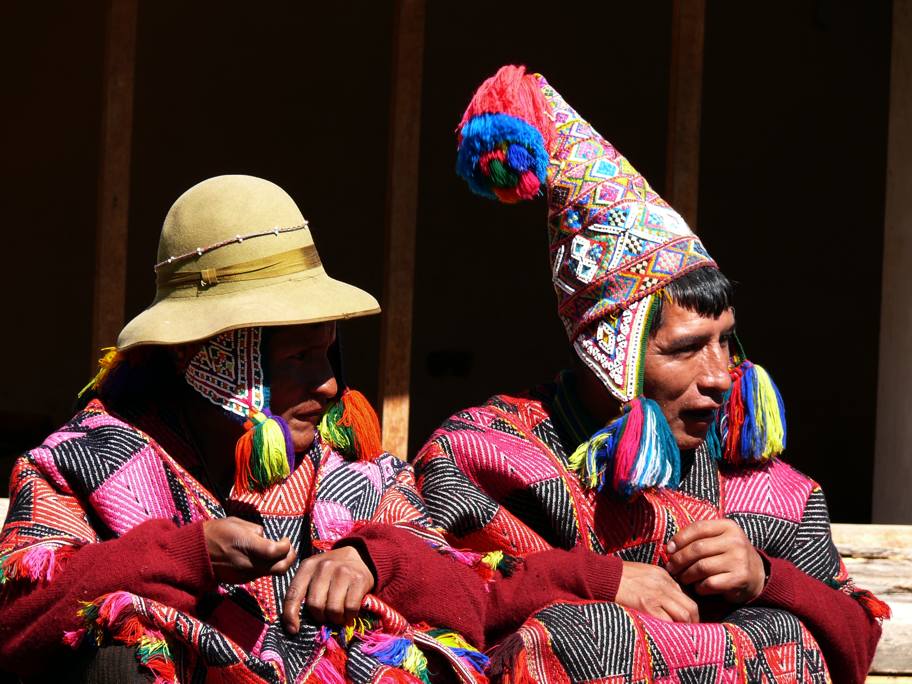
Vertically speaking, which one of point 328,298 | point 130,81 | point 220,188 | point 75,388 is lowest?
point 75,388

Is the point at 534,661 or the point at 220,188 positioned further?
the point at 220,188

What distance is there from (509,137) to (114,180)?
196cm

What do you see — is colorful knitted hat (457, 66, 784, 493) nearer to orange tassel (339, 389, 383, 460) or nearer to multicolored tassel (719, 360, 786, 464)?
multicolored tassel (719, 360, 786, 464)

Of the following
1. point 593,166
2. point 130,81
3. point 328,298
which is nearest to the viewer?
point 328,298

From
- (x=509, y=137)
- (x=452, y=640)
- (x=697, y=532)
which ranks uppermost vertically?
(x=509, y=137)

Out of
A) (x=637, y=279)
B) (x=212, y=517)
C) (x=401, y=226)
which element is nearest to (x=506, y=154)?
(x=637, y=279)

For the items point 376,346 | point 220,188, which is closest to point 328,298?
point 220,188

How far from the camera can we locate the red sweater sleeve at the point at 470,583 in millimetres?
3170

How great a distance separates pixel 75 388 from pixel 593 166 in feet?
20.5

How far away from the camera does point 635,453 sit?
3.46 meters

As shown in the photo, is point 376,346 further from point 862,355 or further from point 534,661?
point 534,661

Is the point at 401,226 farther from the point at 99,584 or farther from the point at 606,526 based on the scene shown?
the point at 99,584

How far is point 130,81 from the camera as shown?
5.08m

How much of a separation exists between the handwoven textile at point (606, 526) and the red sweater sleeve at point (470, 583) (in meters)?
0.09
